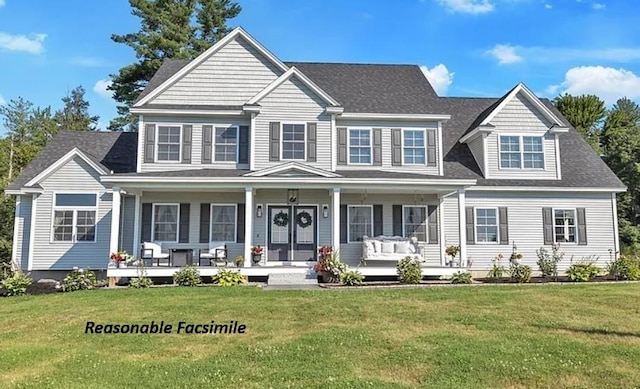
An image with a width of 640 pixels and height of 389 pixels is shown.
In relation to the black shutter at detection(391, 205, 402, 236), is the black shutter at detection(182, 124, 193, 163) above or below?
above

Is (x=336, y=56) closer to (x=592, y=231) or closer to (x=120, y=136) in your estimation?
(x=120, y=136)

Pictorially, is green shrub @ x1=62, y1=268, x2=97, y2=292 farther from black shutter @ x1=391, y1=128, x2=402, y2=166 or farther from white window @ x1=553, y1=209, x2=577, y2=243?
white window @ x1=553, y1=209, x2=577, y2=243

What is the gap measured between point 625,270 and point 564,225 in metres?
2.83

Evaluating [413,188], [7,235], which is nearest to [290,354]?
[413,188]

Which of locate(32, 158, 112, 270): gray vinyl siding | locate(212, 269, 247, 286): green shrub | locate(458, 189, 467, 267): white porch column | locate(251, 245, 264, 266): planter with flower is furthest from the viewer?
locate(32, 158, 112, 270): gray vinyl siding

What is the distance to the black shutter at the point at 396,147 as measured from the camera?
649 inches

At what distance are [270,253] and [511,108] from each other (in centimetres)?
1025

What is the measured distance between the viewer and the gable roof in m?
16.8

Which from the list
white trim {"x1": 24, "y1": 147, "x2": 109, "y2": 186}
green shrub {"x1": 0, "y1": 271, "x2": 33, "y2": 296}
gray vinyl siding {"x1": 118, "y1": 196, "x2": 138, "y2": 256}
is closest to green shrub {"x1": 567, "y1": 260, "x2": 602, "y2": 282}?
gray vinyl siding {"x1": 118, "y1": 196, "x2": 138, "y2": 256}

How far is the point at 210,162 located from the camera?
15.9 m

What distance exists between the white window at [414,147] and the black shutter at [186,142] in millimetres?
7357

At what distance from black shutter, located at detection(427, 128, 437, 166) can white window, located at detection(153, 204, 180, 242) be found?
878 cm

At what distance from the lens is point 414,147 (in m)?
16.6

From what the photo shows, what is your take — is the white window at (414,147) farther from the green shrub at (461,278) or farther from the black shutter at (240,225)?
the black shutter at (240,225)
